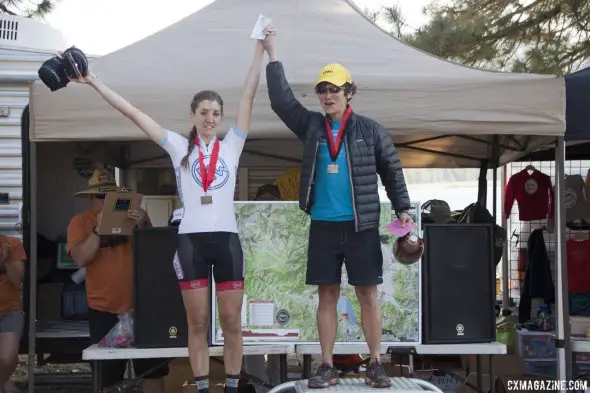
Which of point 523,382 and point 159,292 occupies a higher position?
point 159,292

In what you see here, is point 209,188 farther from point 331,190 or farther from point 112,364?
point 112,364

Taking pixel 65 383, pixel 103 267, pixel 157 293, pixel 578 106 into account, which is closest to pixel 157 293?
pixel 157 293

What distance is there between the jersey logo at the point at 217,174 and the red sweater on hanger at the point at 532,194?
3980 millimetres

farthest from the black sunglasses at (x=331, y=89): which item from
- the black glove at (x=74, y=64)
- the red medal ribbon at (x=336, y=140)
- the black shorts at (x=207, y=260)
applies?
the black glove at (x=74, y=64)

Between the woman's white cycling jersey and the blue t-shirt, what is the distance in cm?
45

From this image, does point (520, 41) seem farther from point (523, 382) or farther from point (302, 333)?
point (302, 333)

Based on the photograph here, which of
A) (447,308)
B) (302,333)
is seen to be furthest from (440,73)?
(302,333)

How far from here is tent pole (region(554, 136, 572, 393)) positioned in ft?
16.8

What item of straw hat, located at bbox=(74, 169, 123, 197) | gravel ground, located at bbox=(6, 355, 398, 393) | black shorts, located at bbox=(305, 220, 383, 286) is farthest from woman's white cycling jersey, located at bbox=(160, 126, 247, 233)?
gravel ground, located at bbox=(6, 355, 398, 393)

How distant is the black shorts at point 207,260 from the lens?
420 centimetres

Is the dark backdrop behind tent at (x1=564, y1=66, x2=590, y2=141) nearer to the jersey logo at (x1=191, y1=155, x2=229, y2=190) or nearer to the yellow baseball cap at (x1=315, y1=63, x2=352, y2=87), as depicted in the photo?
the yellow baseball cap at (x1=315, y1=63, x2=352, y2=87)

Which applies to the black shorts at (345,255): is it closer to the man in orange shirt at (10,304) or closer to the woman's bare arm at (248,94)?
the woman's bare arm at (248,94)

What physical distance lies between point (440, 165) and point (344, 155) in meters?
4.46

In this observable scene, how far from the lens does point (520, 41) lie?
9.91 metres
